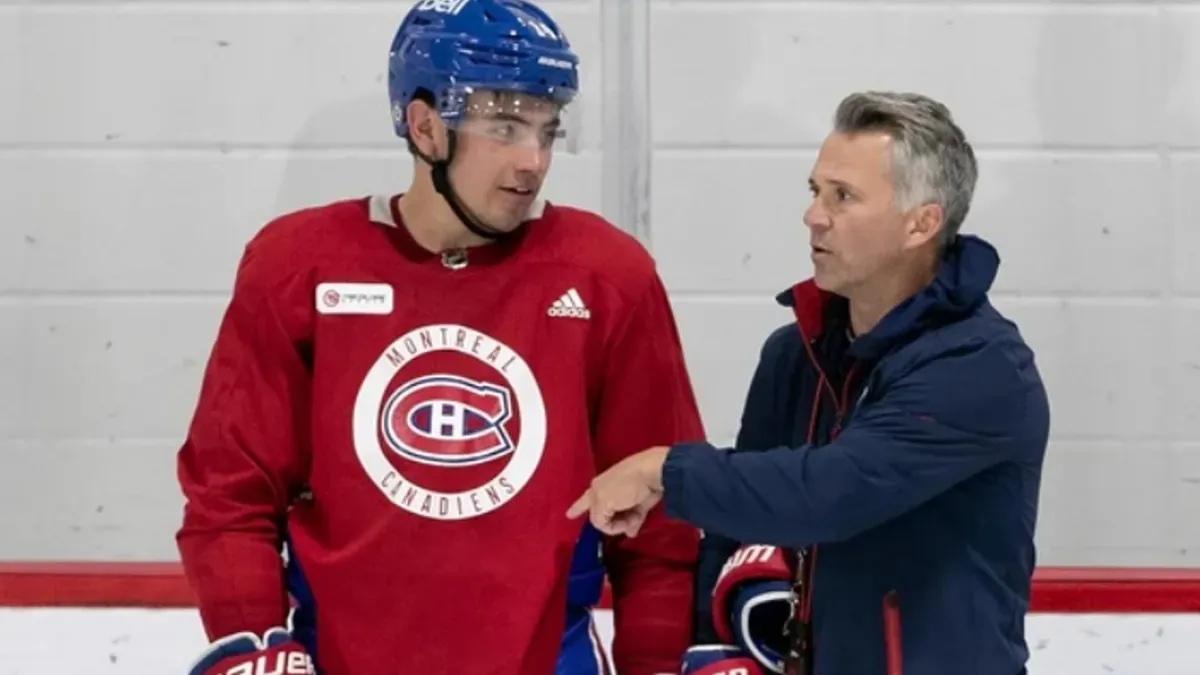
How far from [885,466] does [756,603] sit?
28 cm

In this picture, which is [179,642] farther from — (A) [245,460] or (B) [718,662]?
(B) [718,662]

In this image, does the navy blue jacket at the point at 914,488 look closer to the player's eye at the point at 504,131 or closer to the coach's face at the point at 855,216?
the coach's face at the point at 855,216

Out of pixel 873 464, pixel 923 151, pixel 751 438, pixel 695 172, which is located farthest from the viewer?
pixel 695 172

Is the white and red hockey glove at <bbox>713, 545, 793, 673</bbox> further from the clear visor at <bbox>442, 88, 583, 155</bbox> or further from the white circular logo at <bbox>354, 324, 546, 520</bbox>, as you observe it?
the clear visor at <bbox>442, 88, 583, 155</bbox>

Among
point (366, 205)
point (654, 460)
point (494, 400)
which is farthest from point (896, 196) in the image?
point (366, 205)

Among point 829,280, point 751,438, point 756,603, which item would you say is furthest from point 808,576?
point 829,280

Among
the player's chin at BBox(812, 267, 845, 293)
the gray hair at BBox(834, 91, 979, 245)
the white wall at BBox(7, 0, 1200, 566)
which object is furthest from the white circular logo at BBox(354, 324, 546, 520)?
the white wall at BBox(7, 0, 1200, 566)

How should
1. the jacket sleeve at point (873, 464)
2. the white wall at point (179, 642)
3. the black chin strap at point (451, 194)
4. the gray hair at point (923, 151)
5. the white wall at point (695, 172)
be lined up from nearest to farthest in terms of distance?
the jacket sleeve at point (873, 464) → the gray hair at point (923, 151) → the black chin strap at point (451, 194) → the white wall at point (179, 642) → the white wall at point (695, 172)

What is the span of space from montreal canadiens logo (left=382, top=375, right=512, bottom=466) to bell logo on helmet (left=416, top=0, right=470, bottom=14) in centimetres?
40

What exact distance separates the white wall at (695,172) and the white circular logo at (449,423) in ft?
2.53

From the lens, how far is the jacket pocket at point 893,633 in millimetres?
1598

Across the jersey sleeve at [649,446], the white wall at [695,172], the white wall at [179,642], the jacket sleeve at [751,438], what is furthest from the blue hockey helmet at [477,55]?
the white wall at [179,642]

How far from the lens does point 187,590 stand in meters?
2.38

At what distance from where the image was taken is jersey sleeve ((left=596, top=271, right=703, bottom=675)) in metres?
1.79
